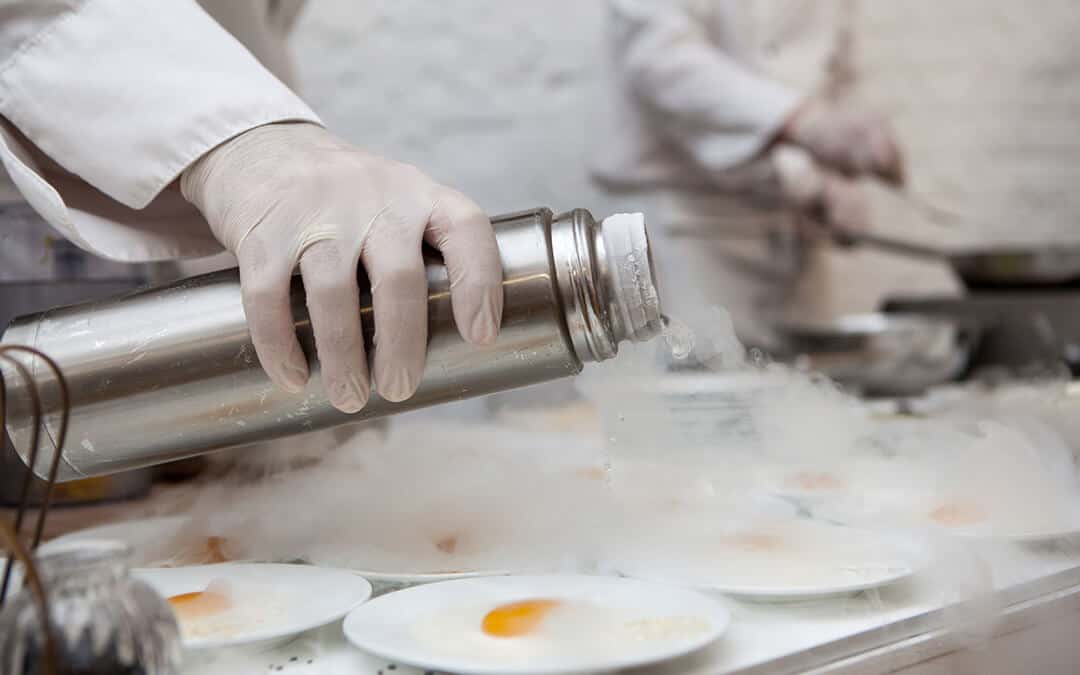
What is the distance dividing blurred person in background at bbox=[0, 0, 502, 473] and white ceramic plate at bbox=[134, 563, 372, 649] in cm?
16

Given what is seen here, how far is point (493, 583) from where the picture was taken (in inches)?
31.0

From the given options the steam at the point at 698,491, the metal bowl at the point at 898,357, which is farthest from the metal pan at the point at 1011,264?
the steam at the point at 698,491

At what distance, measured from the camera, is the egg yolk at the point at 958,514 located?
0.96 m

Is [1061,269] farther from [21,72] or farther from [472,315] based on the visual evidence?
[21,72]

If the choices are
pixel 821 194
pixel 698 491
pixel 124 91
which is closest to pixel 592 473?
pixel 698 491

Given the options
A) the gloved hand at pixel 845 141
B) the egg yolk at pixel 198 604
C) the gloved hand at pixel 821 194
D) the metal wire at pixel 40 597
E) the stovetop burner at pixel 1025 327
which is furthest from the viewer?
the gloved hand at pixel 821 194

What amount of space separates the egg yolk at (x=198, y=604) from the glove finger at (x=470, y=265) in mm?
296

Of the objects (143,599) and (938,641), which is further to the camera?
(938,641)

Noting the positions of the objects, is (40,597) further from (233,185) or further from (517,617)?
(233,185)

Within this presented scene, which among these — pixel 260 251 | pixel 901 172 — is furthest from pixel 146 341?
pixel 901 172

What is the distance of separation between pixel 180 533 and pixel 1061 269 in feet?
8.16

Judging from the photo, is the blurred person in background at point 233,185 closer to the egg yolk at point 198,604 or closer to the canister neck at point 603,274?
the canister neck at point 603,274

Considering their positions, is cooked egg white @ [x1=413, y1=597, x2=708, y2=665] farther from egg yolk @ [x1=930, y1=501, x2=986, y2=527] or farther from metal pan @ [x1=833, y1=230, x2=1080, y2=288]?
metal pan @ [x1=833, y1=230, x2=1080, y2=288]

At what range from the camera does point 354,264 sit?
778mm
